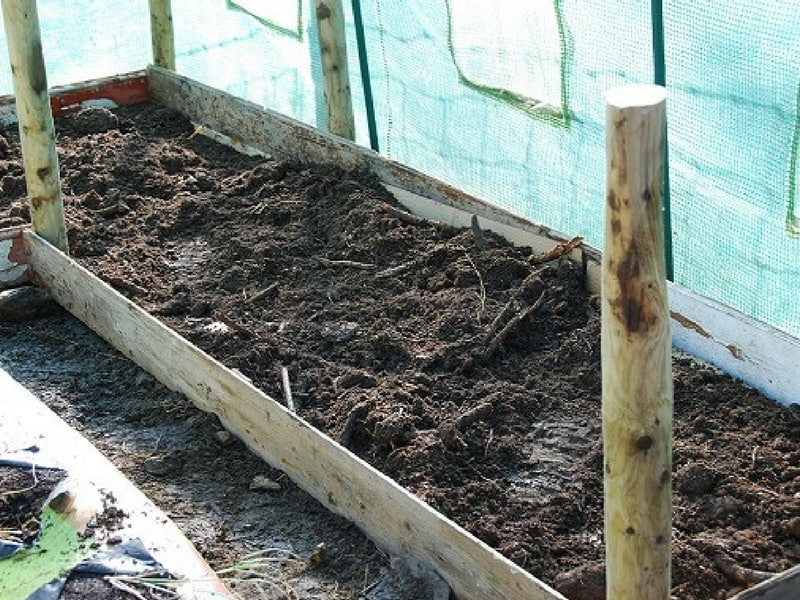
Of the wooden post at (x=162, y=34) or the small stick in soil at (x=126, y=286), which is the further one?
the wooden post at (x=162, y=34)

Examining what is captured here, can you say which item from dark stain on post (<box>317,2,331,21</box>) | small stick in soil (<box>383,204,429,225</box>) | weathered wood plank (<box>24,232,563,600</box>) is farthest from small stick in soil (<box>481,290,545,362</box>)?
dark stain on post (<box>317,2,331,21</box>)

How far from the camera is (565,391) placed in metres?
4.70

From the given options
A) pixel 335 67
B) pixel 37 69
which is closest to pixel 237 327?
pixel 37 69

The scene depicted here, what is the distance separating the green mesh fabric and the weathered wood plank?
1.83 meters

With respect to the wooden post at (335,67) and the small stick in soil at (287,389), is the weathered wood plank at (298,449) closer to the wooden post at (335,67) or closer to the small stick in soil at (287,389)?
the small stick in soil at (287,389)

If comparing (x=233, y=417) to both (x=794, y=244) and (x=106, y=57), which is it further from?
(x=106, y=57)

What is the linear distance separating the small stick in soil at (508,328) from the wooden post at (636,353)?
1.78 metres

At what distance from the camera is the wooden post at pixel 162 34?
8125 mm

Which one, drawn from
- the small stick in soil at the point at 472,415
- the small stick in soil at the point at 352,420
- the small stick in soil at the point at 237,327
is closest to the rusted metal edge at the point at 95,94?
the small stick in soil at the point at 237,327

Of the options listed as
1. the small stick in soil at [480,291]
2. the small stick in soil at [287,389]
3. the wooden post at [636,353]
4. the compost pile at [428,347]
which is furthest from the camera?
the small stick in soil at [480,291]

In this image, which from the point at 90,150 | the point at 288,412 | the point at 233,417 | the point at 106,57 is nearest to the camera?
the point at 288,412

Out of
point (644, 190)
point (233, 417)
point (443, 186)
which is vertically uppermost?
point (644, 190)

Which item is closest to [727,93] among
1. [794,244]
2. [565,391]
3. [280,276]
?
[794,244]

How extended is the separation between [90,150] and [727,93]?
3622 millimetres
